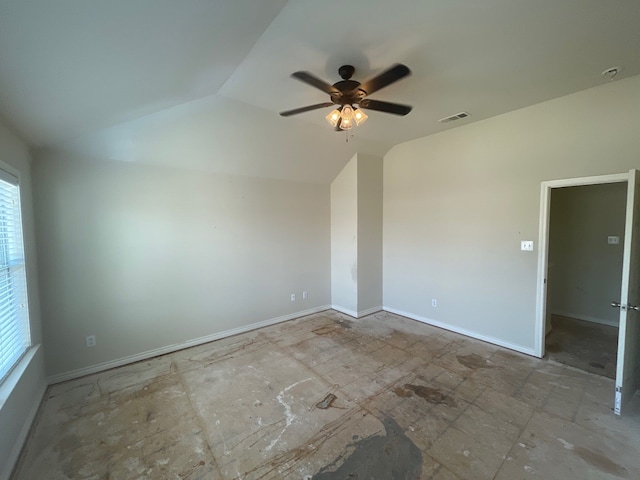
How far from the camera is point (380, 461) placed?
A: 67.6 inches

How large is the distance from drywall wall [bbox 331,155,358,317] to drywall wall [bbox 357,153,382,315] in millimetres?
83

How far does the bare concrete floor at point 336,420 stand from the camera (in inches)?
66.3


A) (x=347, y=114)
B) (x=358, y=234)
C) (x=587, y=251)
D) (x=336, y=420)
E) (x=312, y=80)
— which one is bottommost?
(x=336, y=420)

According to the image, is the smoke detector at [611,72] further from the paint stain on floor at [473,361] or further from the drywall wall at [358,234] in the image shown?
the paint stain on floor at [473,361]

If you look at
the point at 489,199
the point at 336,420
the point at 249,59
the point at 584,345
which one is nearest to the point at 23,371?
the point at 336,420

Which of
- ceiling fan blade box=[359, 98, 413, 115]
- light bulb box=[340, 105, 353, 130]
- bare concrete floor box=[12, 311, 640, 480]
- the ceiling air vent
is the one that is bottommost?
bare concrete floor box=[12, 311, 640, 480]

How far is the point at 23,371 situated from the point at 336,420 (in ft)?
8.08

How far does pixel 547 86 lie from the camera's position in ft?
8.20

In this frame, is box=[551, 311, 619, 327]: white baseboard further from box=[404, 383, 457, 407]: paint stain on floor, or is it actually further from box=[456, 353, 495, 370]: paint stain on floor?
box=[404, 383, 457, 407]: paint stain on floor

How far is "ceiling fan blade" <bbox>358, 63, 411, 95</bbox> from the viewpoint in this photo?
64.0 inches

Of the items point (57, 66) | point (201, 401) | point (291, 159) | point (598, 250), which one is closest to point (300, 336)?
point (201, 401)

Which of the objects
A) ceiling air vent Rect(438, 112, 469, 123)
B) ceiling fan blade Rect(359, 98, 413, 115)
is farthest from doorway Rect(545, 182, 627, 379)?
ceiling fan blade Rect(359, 98, 413, 115)

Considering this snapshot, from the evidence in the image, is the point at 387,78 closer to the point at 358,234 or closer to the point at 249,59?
the point at 249,59

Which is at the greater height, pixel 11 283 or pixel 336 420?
pixel 11 283
